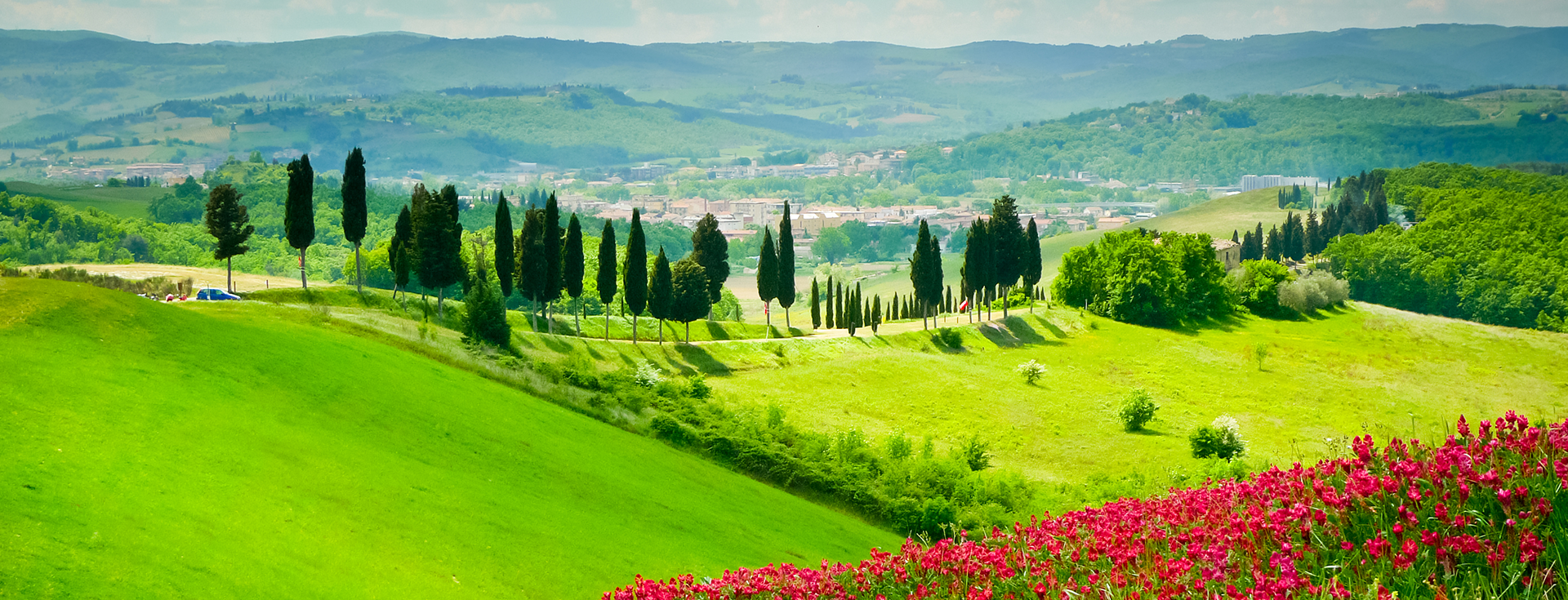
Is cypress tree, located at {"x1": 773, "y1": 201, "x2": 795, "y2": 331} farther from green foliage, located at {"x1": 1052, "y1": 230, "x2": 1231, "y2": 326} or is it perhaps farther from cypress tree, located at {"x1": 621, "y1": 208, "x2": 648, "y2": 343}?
green foliage, located at {"x1": 1052, "y1": 230, "x2": 1231, "y2": 326}

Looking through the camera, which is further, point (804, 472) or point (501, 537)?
point (804, 472)

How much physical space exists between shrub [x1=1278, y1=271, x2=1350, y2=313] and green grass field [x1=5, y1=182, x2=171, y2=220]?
494ft

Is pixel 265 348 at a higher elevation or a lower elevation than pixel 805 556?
higher

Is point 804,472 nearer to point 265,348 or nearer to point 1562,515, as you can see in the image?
point 265,348

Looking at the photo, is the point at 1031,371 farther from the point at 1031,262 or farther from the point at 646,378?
the point at 646,378

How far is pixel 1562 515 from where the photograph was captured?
10578mm

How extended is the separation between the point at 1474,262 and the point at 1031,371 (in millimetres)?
92303

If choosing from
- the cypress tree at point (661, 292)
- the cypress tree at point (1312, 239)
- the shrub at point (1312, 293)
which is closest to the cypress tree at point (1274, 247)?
the cypress tree at point (1312, 239)

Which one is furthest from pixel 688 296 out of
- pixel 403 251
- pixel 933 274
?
pixel 933 274

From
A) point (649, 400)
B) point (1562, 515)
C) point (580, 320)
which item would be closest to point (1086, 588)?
point (1562, 515)

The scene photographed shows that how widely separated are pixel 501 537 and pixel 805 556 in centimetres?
823

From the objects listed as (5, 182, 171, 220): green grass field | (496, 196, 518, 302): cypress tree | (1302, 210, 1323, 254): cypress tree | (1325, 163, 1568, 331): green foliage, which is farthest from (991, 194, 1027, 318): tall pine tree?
(5, 182, 171, 220): green grass field

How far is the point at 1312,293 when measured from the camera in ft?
340

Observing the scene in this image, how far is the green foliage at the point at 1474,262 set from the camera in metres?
118
